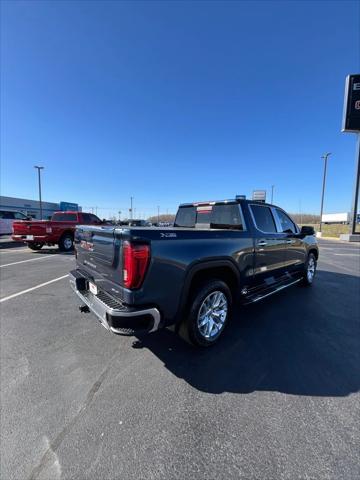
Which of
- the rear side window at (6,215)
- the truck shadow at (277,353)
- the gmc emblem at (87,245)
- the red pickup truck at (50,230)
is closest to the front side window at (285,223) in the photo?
the truck shadow at (277,353)

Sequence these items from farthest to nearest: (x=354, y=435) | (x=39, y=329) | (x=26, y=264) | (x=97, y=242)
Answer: (x=26, y=264) < (x=39, y=329) < (x=97, y=242) < (x=354, y=435)

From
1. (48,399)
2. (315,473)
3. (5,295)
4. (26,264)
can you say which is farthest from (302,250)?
(26,264)

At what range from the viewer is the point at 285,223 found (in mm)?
4875

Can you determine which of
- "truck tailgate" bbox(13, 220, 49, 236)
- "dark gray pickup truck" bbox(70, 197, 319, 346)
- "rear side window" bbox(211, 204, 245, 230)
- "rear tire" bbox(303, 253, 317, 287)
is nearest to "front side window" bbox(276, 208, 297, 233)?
"dark gray pickup truck" bbox(70, 197, 319, 346)

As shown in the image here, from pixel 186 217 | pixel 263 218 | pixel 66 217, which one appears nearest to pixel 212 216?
pixel 186 217

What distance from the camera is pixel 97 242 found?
2828mm

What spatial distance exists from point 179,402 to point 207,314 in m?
1.07

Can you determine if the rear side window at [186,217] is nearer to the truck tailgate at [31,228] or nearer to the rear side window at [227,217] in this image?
the rear side window at [227,217]

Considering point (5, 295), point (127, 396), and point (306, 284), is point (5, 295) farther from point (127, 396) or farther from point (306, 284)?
point (306, 284)

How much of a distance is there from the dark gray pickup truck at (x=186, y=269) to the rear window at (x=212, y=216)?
0.7 inches

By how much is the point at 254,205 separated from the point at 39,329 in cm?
398

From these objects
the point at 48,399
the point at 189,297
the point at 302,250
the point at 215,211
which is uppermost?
the point at 215,211

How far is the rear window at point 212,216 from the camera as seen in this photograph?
3701 mm

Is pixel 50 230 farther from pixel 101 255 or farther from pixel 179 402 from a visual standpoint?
pixel 179 402
